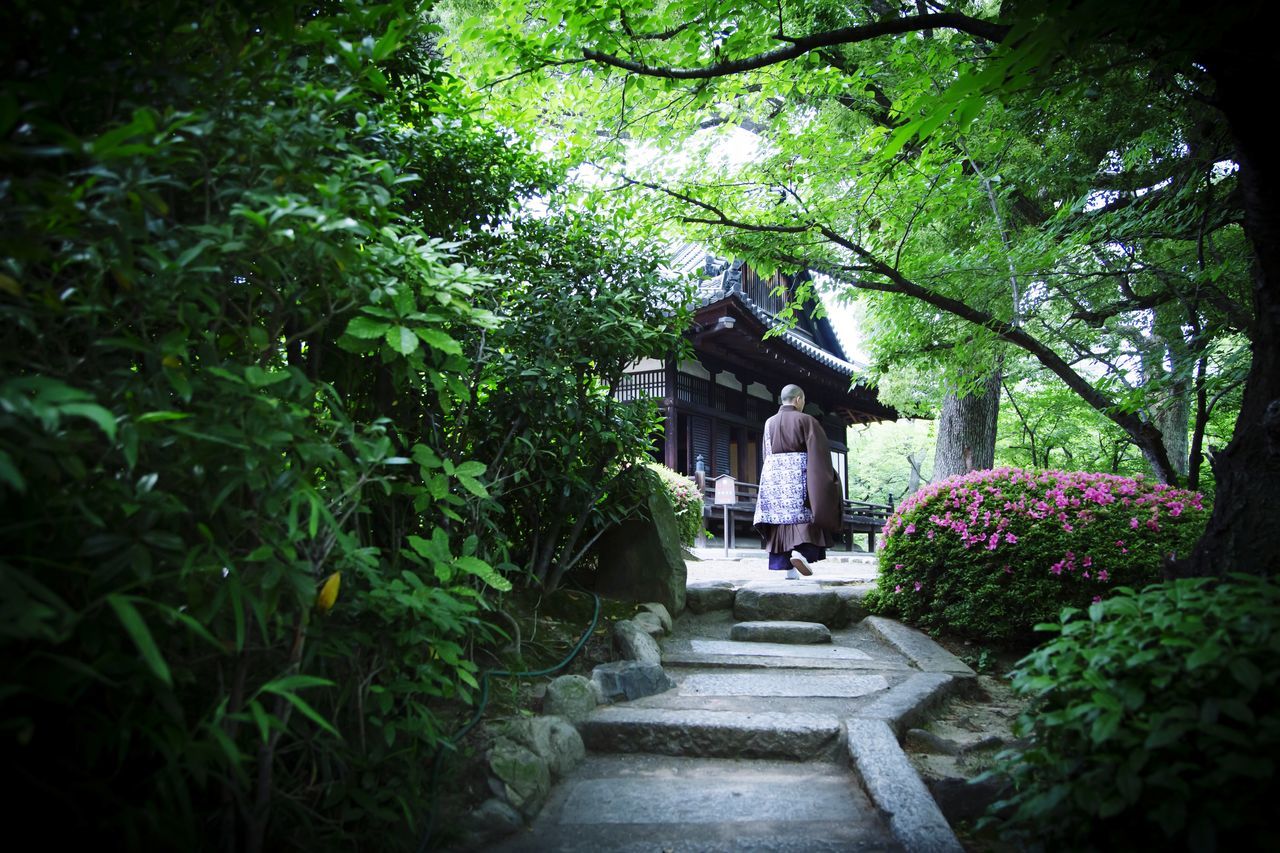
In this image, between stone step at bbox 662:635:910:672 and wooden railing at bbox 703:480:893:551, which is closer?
stone step at bbox 662:635:910:672

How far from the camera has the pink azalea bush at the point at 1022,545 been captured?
199 inches

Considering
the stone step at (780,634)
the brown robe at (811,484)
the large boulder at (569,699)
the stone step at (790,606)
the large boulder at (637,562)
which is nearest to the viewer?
the large boulder at (569,699)

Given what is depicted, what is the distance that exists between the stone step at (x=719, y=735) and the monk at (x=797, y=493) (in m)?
4.19

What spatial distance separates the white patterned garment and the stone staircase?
251 centimetres

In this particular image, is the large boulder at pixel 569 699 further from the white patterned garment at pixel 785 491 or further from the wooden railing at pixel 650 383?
the wooden railing at pixel 650 383

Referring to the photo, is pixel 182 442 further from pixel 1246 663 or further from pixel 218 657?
pixel 1246 663

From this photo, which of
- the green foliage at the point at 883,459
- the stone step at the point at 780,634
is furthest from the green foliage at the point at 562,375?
the green foliage at the point at 883,459

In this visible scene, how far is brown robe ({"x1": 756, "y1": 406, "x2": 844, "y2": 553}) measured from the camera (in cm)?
760

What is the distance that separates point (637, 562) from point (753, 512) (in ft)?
40.1

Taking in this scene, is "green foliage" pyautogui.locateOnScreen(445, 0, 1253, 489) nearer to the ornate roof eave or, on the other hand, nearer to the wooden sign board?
the wooden sign board

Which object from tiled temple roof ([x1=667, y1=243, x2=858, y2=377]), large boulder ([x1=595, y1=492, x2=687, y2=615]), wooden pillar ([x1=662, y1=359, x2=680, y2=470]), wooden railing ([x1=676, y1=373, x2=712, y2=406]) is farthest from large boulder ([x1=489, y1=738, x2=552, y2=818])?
wooden railing ([x1=676, y1=373, x2=712, y2=406])

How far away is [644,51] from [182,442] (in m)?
3.58

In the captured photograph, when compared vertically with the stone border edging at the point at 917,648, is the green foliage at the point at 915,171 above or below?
above

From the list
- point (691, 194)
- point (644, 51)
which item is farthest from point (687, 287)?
point (691, 194)
